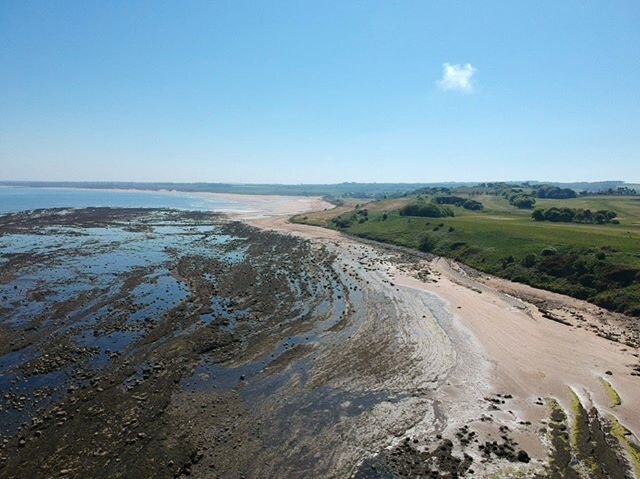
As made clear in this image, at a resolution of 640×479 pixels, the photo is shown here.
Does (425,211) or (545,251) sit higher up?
(425,211)

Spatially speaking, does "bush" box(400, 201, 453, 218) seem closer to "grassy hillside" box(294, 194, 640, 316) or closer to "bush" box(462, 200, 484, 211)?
"grassy hillside" box(294, 194, 640, 316)

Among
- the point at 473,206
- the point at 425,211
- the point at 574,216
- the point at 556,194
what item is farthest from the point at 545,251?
the point at 556,194

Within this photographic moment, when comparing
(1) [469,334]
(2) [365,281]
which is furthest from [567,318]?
(2) [365,281]

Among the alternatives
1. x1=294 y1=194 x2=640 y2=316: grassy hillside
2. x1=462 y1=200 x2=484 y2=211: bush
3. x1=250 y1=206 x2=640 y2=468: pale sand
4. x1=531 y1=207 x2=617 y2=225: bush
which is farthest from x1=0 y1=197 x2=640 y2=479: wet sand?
x1=462 y1=200 x2=484 y2=211: bush

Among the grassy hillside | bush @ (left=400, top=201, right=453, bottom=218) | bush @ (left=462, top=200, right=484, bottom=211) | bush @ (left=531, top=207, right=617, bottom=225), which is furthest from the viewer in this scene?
bush @ (left=462, top=200, right=484, bottom=211)

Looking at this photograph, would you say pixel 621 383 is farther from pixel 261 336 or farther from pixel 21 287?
pixel 21 287

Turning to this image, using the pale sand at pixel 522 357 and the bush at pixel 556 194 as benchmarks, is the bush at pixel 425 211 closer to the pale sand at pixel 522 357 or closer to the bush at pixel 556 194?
the pale sand at pixel 522 357

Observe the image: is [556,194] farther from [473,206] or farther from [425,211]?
[425,211]

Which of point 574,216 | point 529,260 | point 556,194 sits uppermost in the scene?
point 556,194

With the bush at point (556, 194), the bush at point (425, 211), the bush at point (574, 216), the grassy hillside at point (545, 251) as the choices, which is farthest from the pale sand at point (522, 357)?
the bush at point (556, 194)

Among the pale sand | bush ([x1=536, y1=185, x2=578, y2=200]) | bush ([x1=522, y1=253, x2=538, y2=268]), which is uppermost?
bush ([x1=536, y1=185, x2=578, y2=200])
